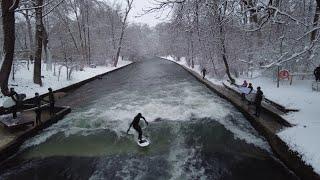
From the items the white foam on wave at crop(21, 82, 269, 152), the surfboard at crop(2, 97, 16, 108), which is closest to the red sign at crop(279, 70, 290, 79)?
the white foam on wave at crop(21, 82, 269, 152)

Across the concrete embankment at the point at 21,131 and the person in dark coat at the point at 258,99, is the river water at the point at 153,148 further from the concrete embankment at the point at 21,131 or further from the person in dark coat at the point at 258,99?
the person in dark coat at the point at 258,99

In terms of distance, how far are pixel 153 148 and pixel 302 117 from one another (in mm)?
6553

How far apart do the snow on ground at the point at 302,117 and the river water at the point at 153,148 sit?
98cm

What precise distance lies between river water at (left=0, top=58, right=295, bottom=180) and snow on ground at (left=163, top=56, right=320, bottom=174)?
3.23 feet

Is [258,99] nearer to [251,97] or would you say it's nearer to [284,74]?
[251,97]

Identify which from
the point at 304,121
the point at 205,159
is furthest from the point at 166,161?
the point at 304,121

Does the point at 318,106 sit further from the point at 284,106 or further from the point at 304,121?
the point at 304,121

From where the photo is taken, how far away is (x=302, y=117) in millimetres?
14109

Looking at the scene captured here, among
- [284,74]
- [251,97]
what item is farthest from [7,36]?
[284,74]

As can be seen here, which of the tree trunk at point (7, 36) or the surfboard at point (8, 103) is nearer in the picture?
the surfboard at point (8, 103)

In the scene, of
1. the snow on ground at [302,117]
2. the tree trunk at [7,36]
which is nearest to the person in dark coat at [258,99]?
the snow on ground at [302,117]

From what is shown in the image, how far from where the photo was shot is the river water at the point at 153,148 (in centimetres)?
1105

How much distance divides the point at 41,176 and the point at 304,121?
10310mm

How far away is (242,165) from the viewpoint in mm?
11547
